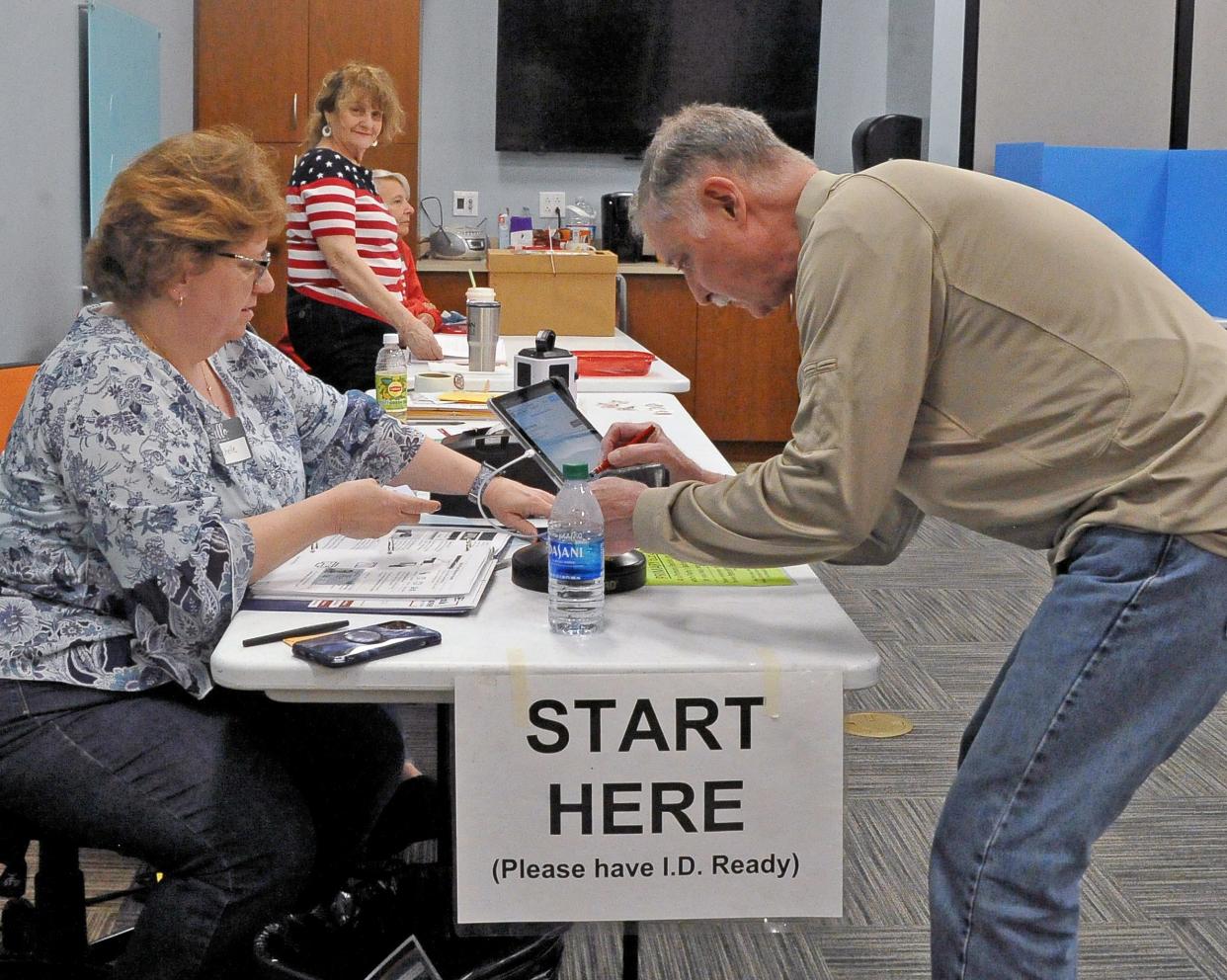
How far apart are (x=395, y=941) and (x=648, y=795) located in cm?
56

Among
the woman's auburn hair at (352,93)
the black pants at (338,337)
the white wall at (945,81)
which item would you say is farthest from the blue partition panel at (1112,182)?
the black pants at (338,337)

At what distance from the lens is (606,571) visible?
1595 mm

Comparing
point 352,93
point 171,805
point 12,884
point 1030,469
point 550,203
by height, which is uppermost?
point 352,93

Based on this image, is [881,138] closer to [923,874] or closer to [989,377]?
[923,874]

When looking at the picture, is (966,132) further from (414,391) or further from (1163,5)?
(414,391)

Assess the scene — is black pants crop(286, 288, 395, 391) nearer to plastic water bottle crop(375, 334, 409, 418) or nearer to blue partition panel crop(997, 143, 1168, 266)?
plastic water bottle crop(375, 334, 409, 418)

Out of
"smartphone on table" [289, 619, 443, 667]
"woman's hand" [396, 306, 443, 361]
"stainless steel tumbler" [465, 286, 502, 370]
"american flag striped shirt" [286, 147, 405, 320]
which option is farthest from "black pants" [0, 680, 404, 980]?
"american flag striped shirt" [286, 147, 405, 320]

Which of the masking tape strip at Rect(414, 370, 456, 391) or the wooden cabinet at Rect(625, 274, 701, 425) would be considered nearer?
the masking tape strip at Rect(414, 370, 456, 391)

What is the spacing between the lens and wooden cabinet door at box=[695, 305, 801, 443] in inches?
243

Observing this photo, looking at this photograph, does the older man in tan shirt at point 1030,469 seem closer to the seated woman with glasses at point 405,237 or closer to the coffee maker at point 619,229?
the seated woman with glasses at point 405,237

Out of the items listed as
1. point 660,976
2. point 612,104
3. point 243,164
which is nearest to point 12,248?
point 243,164

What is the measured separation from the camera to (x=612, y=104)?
6.33m

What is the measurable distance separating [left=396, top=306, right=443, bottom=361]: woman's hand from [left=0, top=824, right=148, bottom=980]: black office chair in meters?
1.98

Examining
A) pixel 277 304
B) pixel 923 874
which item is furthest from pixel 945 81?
pixel 923 874
